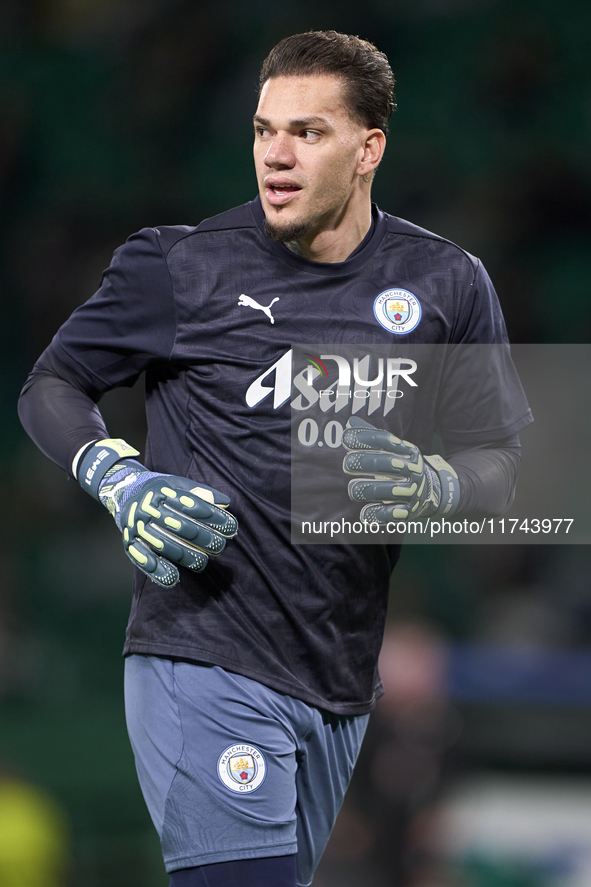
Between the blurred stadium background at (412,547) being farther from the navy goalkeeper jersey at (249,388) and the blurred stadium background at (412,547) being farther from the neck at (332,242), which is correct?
the neck at (332,242)

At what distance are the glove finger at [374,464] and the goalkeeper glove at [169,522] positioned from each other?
0.77 feet

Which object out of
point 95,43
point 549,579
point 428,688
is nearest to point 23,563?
point 428,688

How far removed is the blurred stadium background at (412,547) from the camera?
418cm

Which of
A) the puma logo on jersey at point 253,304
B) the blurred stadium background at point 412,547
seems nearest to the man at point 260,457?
the puma logo on jersey at point 253,304

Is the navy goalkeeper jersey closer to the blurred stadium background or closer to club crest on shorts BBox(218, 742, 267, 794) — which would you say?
club crest on shorts BBox(218, 742, 267, 794)

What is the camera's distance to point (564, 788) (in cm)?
443

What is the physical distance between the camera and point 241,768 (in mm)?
1911

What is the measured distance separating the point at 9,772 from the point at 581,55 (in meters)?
5.27

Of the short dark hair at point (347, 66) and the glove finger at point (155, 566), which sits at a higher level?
the short dark hair at point (347, 66)

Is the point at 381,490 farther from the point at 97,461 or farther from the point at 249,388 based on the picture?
the point at 97,461

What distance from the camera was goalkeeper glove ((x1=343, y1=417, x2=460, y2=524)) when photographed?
6.33 feet

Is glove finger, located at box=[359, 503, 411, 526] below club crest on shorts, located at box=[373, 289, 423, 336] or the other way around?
below

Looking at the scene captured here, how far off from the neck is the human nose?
151 mm

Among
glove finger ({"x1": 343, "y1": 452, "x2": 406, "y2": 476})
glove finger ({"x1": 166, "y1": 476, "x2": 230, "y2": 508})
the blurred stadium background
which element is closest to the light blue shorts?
glove finger ({"x1": 166, "y1": 476, "x2": 230, "y2": 508})
